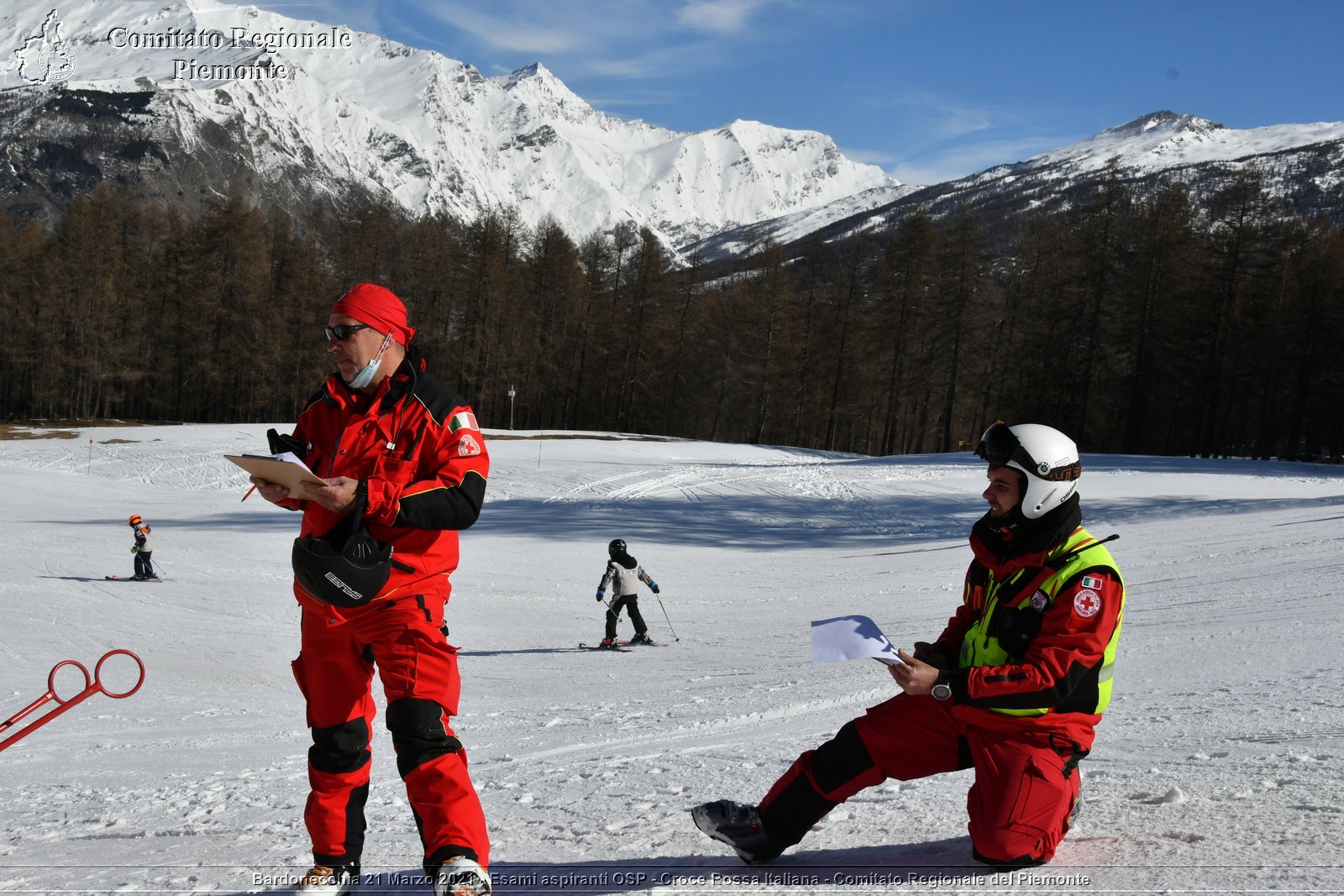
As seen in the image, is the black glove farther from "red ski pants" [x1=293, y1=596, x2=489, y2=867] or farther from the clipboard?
"red ski pants" [x1=293, y1=596, x2=489, y2=867]

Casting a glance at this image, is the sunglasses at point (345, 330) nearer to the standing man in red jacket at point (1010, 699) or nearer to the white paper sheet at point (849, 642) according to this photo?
the white paper sheet at point (849, 642)

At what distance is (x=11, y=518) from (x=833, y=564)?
18.9m

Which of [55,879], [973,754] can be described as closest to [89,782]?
[55,879]

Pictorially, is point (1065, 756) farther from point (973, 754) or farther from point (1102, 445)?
point (1102, 445)

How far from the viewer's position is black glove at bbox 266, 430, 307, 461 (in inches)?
142

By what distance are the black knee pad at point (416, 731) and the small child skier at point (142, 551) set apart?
15109 millimetres

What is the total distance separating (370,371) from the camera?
3596mm

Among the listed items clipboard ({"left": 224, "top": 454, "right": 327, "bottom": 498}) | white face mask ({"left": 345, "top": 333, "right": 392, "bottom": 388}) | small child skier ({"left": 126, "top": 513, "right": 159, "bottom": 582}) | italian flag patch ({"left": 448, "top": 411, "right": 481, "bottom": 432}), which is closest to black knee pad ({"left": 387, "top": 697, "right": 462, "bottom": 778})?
clipboard ({"left": 224, "top": 454, "right": 327, "bottom": 498})

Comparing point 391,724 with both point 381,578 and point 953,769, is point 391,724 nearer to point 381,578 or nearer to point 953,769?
point 381,578

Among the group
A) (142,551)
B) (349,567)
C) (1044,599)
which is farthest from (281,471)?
(142,551)

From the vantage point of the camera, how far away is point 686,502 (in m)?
27.2

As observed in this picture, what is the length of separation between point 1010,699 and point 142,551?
1663 cm

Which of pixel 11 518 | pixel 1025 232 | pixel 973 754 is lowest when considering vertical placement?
pixel 11 518

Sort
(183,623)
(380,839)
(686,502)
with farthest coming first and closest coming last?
(686,502), (183,623), (380,839)
